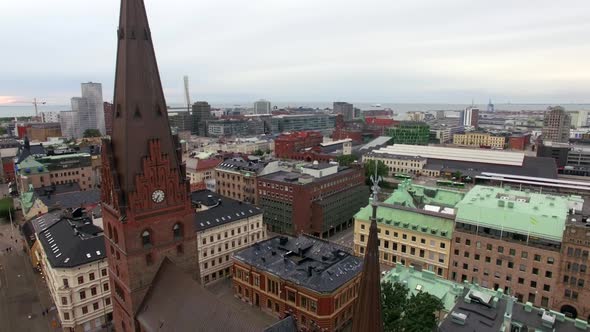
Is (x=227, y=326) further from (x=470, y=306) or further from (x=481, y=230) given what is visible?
(x=481, y=230)

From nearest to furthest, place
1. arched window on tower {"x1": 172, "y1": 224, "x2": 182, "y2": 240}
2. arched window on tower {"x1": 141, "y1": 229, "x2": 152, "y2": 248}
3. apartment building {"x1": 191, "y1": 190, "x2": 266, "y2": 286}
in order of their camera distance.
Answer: arched window on tower {"x1": 141, "y1": 229, "x2": 152, "y2": 248} → arched window on tower {"x1": 172, "y1": 224, "x2": 182, "y2": 240} → apartment building {"x1": 191, "y1": 190, "x2": 266, "y2": 286}

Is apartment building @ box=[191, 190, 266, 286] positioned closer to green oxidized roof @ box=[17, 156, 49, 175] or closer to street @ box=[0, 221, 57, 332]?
street @ box=[0, 221, 57, 332]

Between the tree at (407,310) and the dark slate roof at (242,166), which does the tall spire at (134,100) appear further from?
the dark slate roof at (242,166)

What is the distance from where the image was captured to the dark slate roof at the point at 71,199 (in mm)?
84438

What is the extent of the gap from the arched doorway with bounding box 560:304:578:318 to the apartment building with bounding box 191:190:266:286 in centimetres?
5533

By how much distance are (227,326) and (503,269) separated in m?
51.5

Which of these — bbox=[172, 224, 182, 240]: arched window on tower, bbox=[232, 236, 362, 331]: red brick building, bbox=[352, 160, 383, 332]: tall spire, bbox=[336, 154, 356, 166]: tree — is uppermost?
bbox=[352, 160, 383, 332]: tall spire

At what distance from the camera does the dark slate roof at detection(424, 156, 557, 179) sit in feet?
475

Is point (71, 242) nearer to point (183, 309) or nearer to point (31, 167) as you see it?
point (183, 309)

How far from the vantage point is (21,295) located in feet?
208

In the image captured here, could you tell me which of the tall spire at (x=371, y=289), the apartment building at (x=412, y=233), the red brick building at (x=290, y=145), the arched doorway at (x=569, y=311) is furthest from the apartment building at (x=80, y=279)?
the red brick building at (x=290, y=145)

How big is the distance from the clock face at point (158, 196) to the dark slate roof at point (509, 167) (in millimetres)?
145871

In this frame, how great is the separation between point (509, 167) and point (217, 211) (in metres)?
134

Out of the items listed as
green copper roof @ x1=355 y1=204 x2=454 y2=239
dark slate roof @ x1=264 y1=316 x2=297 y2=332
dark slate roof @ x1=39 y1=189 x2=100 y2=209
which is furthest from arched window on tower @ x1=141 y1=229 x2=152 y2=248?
dark slate roof @ x1=39 y1=189 x2=100 y2=209
